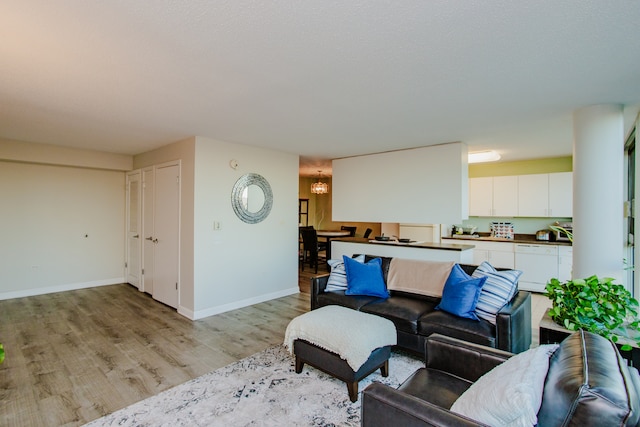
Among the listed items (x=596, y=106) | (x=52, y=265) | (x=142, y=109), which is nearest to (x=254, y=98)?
(x=142, y=109)

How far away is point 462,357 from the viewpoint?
6.21ft

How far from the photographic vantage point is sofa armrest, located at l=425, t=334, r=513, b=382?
1.80m

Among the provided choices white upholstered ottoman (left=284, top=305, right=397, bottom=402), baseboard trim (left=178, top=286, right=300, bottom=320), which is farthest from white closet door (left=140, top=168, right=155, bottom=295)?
white upholstered ottoman (left=284, top=305, right=397, bottom=402)

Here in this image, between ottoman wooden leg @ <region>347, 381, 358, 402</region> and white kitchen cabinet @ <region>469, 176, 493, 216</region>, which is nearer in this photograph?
ottoman wooden leg @ <region>347, 381, 358, 402</region>

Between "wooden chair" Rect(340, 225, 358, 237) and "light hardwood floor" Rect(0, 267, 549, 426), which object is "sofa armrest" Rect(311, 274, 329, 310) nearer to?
"light hardwood floor" Rect(0, 267, 549, 426)

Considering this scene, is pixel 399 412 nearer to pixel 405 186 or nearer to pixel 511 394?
pixel 511 394

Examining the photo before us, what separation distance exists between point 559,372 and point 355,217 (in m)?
4.45

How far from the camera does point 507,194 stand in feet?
19.5

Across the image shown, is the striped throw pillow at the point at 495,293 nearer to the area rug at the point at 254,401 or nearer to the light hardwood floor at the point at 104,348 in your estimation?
the area rug at the point at 254,401

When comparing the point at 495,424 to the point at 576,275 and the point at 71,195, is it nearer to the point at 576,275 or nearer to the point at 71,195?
the point at 576,275

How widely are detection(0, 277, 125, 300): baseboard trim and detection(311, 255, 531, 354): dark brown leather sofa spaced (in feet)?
14.7

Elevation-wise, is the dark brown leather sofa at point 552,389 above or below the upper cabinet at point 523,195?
below

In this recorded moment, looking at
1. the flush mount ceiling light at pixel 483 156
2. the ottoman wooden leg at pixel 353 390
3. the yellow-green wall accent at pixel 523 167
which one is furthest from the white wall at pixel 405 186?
the ottoman wooden leg at pixel 353 390

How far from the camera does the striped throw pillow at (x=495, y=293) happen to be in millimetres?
2736
